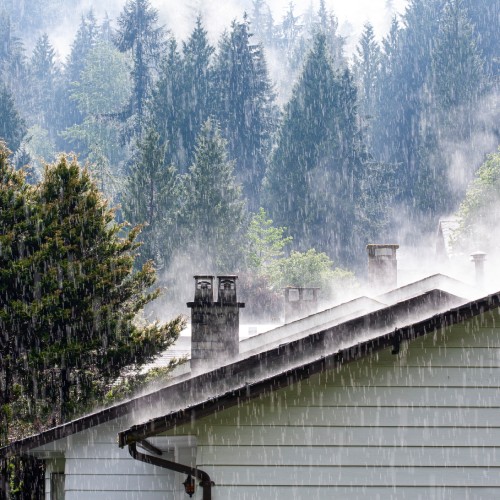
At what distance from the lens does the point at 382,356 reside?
6828 millimetres

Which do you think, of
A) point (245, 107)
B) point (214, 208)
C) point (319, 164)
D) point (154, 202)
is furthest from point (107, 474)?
point (245, 107)

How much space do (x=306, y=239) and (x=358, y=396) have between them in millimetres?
67650

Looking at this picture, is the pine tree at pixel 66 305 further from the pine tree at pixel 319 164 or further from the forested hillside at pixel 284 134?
the pine tree at pixel 319 164

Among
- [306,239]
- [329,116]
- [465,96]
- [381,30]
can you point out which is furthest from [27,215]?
[381,30]

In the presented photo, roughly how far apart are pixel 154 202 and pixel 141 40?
1293 inches

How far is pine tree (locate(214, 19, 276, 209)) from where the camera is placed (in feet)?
275

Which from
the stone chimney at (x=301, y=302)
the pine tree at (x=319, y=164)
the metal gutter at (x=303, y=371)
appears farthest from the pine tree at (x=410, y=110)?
the metal gutter at (x=303, y=371)

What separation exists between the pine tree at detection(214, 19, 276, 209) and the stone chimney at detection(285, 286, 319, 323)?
63.0 m

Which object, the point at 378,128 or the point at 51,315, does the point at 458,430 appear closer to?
the point at 51,315

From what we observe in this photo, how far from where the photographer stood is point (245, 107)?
8562 cm

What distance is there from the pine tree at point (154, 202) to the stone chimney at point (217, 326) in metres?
51.2

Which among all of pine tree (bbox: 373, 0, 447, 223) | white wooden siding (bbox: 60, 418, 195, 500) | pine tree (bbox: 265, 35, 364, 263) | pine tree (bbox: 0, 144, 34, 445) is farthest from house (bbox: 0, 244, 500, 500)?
pine tree (bbox: 373, 0, 447, 223)

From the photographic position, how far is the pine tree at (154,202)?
6391 cm

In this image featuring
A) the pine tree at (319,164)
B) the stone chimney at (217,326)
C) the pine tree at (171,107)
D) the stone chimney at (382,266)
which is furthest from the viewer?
the pine tree at (171,107)
